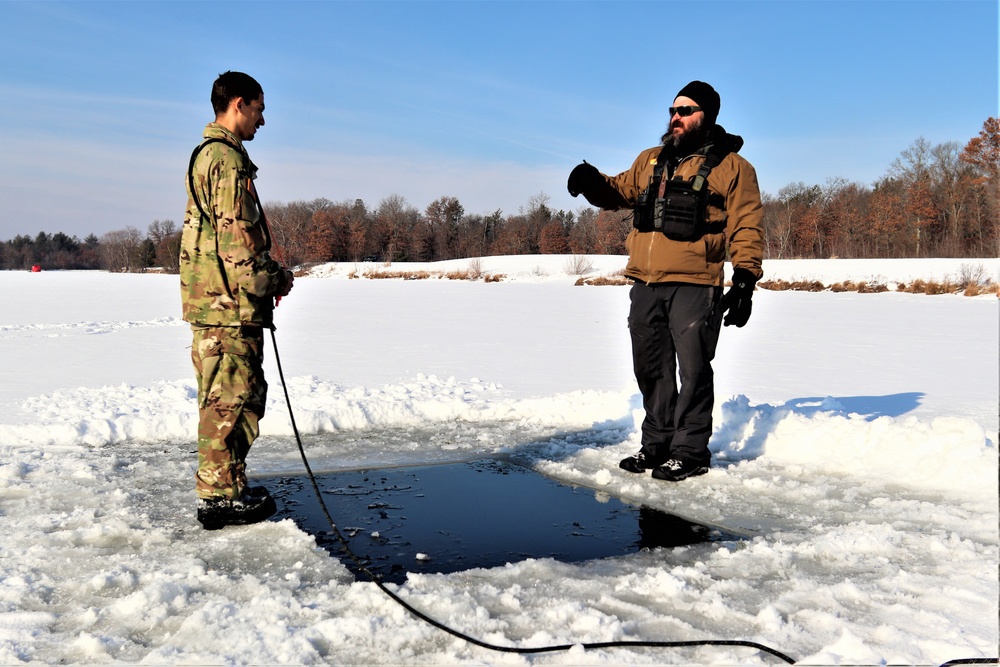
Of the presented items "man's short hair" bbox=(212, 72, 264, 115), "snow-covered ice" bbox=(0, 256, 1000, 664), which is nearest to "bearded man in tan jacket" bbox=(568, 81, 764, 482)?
"snow-covered ice" bbox=(0, 256, 1000, 664)

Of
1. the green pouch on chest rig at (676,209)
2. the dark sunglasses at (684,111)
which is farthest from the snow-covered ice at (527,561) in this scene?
the dark sunglasses at (684,111)

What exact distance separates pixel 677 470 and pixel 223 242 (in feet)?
8.83

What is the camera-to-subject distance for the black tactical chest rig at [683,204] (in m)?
4.05

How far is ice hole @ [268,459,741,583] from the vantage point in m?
3.03

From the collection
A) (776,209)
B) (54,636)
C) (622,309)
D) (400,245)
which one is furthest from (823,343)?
(400,245)

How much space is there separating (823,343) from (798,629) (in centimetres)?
988

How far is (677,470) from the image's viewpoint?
13.5 ft

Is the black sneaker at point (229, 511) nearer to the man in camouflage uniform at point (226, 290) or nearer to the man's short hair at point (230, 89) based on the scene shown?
the man in camouflage uniform at point (226, 290)

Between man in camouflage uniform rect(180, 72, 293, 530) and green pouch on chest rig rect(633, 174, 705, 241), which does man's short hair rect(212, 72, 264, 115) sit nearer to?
man in camouflage uniform rect(180, 72, 293, 530)

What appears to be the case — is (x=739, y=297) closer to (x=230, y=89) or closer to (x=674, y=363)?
(x=674, y=363)

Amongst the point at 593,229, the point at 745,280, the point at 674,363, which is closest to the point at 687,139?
the point at 745,280

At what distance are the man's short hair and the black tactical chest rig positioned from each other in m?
2.25

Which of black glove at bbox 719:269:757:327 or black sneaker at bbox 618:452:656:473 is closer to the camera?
black glove at bbox 719:269:757:327

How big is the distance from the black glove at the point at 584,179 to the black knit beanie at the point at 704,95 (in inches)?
26.8
